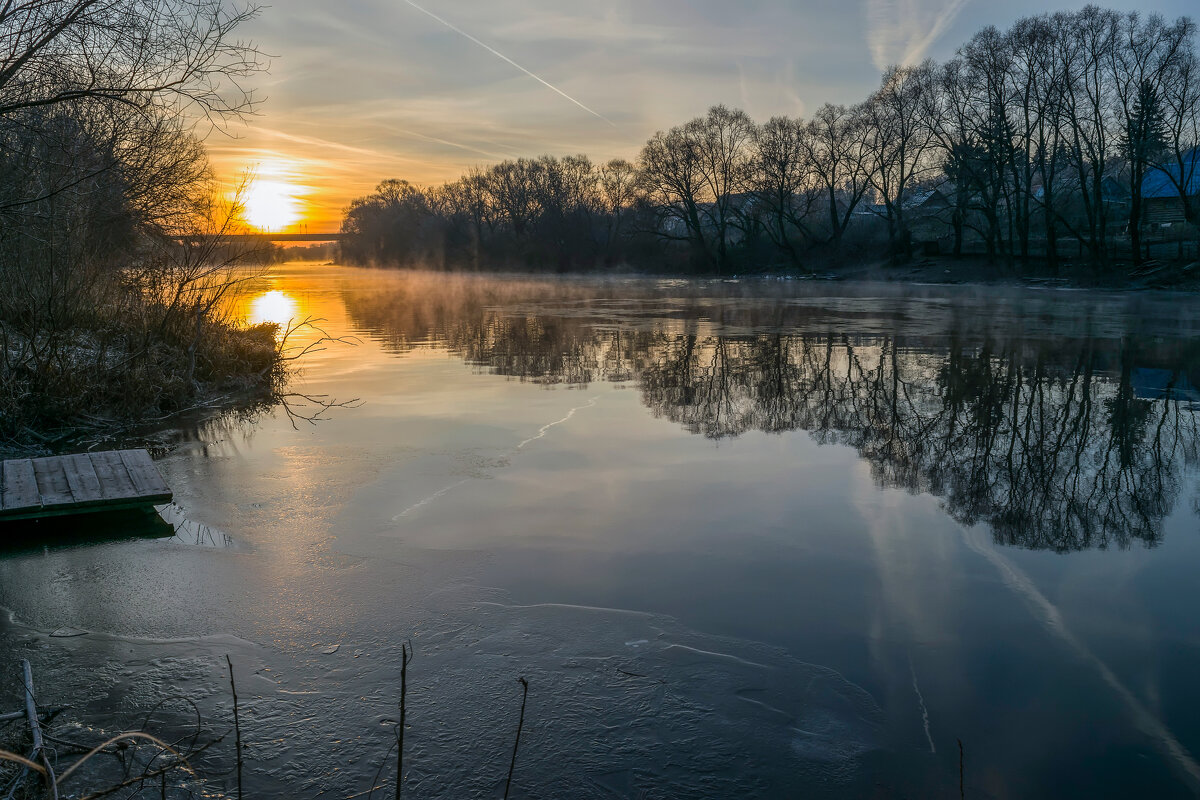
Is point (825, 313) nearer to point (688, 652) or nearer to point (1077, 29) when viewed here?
point (688, 652)

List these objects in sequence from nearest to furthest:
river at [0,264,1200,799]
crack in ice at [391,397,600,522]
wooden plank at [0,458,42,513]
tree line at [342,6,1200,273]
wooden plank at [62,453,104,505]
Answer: river at [0,264,1200,799]
wooden plank at [0,458,42,513]
wooden plank at [62,453,104,505]
crack in ice at [391,397,600,522]
tree line at [342,6,1200,273]

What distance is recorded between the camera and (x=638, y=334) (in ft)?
66.4

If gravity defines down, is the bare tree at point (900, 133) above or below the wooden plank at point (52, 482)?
above

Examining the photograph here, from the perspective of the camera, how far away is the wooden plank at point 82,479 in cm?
676

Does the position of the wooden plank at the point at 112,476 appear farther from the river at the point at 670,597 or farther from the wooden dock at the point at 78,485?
the river at the point at 670,597

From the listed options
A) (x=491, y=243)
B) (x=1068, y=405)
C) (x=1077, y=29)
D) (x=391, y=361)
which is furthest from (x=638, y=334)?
(x=491, y=243)

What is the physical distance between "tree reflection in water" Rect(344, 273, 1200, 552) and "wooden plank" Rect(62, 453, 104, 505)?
6.31 meters

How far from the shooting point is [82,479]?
285 inches

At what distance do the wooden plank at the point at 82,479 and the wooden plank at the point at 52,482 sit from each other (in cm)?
4

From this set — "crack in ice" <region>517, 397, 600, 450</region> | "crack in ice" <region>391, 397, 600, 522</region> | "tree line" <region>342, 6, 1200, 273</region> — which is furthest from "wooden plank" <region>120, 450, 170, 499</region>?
"tree line" <region>342, 6, 1200, 273</region>

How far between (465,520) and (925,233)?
59118 mm

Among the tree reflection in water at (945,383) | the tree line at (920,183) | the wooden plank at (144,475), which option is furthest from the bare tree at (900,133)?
the wooden plank at (144,475)

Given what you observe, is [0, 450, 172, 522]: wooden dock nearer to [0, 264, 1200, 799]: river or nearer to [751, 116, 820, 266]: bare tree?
[0, 264, 1200, 799]: river

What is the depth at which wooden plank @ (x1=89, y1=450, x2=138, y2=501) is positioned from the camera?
6857 mm
